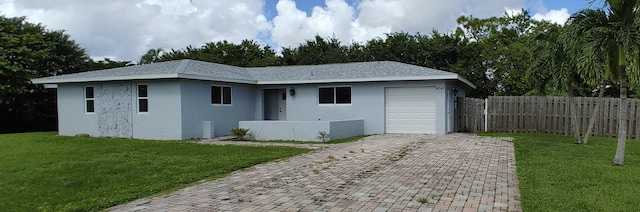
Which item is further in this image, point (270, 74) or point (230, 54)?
point (230, 54)

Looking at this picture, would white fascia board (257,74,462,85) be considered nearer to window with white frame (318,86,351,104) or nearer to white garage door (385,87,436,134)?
window with white frame (318,86,351,104)

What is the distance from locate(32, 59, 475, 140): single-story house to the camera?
1414 centimetres

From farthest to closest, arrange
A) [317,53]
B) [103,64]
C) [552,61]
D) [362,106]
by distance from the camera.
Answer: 1. [317,53]
2. [103,64]
3. [362,106]
4. [552,61]

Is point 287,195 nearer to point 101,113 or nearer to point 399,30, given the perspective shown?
point 101,113

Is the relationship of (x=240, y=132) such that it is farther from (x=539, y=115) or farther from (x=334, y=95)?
(x=539, y=115)

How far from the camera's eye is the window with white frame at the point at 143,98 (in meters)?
14.7

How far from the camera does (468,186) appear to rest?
6137 millimetres

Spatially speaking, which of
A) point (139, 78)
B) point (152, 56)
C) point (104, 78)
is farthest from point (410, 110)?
point (152, 56)

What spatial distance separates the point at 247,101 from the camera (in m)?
17.5

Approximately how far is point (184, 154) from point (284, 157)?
2.51m

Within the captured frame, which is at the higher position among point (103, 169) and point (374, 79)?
point (374, 79)

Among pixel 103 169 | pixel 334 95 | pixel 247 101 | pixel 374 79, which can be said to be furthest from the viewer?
pixel 247 101

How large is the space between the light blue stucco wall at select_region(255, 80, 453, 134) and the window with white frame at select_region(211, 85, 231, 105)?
2477 millimetres

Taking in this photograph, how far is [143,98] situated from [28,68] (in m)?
12.0
